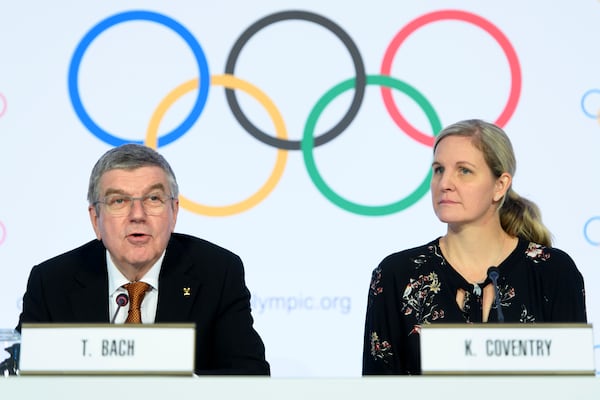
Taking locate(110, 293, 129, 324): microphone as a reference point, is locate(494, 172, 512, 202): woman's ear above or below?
above

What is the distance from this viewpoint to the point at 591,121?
3781 mm

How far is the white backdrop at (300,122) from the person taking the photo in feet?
12.3

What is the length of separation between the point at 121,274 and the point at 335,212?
1409mm

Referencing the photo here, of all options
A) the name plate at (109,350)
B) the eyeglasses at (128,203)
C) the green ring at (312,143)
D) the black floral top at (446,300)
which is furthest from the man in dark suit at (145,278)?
the green ring at (312,143)

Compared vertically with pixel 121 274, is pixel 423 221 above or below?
above

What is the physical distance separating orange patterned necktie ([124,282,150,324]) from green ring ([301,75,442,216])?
1.43 metres

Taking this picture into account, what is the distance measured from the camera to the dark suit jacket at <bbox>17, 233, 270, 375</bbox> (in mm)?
2432

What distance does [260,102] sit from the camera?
3.83m

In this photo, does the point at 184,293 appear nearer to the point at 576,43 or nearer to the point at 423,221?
the point at 423,221

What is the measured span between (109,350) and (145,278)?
96cm
